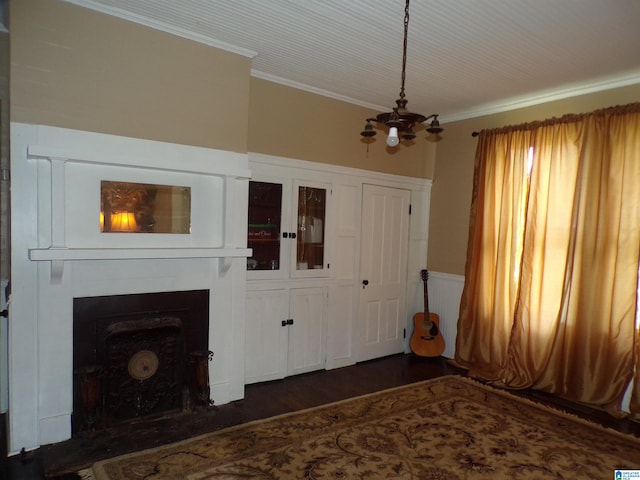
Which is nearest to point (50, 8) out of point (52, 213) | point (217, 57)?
point (217, 57)

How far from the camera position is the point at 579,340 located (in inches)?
138

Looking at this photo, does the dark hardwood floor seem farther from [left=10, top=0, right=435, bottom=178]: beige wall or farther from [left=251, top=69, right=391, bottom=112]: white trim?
[left=251, top=69, right=391, bottom=112]: white trim

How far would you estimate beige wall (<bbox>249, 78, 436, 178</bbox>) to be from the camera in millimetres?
3678

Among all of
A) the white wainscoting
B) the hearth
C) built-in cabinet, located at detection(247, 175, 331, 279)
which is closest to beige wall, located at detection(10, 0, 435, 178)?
built-in cabinet, located at detection(247, 175, 331, 279)

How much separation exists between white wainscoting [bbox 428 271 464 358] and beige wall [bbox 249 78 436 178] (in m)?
1.34

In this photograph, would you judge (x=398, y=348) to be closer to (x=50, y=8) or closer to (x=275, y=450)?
(x=275, y=450)

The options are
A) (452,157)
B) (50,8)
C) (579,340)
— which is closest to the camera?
(50,8)

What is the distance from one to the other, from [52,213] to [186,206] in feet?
2.83

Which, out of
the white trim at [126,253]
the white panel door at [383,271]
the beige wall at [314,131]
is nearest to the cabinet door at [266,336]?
the white trim at [126,253]

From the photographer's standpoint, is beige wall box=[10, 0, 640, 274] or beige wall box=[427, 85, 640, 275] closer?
beige wall box=[10, 0, 640, 274]

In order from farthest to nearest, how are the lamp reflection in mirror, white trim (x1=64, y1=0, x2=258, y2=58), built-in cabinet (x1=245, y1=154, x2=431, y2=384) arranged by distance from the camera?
built-in cabinet (x1=245, y1=154, x2=431, y2=384) < the lamp reflection in mirror < white trim (x1=64, y1=0, x2=258, y2=58)

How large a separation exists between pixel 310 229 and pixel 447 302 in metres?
1.92

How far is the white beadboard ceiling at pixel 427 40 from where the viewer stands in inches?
99.0

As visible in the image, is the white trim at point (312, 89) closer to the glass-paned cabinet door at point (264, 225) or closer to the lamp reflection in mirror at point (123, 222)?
the glass-paned cabinet door at point (264, 225)
